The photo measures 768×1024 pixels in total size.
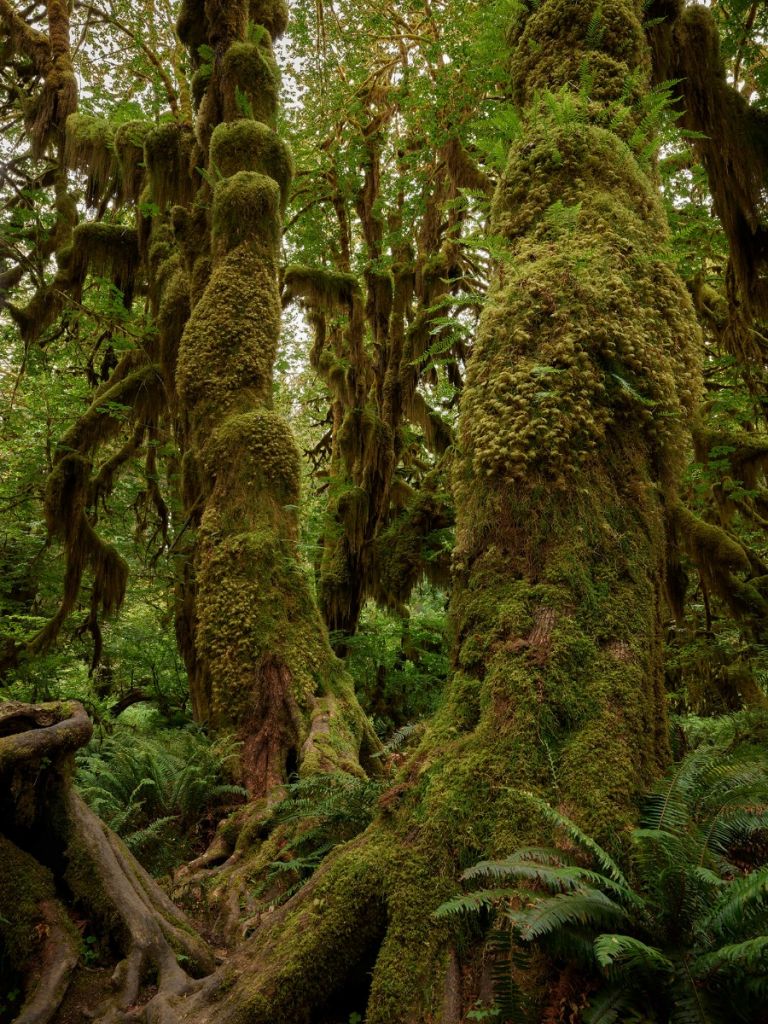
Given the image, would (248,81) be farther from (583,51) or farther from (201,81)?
(583,51)

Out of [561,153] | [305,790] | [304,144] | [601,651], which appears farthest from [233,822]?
[304,144]

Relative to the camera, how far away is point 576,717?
7.34 ft

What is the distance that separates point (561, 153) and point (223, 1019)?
3925 millimetres

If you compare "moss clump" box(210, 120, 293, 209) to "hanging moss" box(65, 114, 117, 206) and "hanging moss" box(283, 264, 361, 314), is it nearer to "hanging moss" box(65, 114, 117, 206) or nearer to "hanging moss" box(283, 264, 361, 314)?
"hanging moss" box(283, 264, 361, 314)

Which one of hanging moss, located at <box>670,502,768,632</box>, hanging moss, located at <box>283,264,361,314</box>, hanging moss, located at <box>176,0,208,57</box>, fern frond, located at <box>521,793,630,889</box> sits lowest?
fern frond, located at <box>521,793,630,889</box>

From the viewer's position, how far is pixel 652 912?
1.82 m

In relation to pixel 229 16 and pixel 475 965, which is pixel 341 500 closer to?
pixel 229 16

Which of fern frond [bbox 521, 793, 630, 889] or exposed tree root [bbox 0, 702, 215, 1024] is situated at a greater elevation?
fern frond [bbox 521, 793, 630, 889]

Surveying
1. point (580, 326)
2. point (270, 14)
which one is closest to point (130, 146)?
point (270, 14)

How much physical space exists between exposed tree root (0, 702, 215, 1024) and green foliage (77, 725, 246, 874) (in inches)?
56.4

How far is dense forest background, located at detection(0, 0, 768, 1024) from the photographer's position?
207cm

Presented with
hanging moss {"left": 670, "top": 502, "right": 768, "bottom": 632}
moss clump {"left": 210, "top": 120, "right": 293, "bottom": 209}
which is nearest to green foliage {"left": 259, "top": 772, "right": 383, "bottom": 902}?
hanging moss {"left": 670, "top": 502, "right": 768, "bottom": 632}

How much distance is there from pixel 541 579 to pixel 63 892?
270 cm

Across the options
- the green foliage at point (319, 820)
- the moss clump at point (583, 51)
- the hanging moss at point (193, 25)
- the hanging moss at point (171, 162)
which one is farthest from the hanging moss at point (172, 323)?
the green foliage at point (319, 820)
